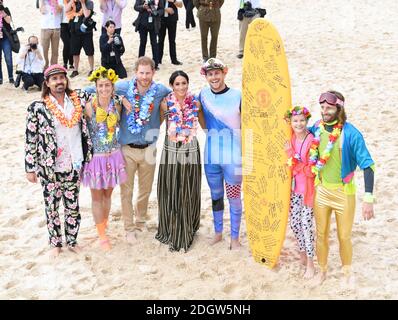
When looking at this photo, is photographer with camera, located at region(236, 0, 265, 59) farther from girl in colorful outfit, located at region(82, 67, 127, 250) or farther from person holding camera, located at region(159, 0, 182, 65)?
girl in colorful outfit, located at region(82, 67, 127, 250)

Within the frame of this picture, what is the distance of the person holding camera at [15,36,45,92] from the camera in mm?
9125

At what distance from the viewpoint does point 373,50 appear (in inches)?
408

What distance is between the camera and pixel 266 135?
434 centimetres

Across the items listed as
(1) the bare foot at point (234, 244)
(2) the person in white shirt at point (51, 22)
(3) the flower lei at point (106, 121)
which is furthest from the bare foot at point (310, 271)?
(2) the person in white shirt at point (51, 22)

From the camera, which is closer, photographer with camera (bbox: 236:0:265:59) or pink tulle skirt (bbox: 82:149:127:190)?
pink tulle skirt (bbox: 82:149:127:190)

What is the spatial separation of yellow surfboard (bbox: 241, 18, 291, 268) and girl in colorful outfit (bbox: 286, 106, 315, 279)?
75 millimetres

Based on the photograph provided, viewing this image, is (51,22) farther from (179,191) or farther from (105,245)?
(179,191)

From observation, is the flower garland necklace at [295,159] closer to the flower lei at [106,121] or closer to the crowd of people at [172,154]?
the crowd of people at [172,154]

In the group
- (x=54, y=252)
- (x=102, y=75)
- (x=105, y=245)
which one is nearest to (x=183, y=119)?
(x=102, y=75)

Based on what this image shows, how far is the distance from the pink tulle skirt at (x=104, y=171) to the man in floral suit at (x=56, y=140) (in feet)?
0.22

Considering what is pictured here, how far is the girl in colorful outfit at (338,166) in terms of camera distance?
12.1 ft

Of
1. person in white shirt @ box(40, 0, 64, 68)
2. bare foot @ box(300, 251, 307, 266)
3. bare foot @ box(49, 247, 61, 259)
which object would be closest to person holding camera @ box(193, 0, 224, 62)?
person in white shirt @ box(40, 0, 64, 68)

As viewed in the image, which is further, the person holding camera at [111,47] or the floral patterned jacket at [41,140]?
the person holding camera at [111,47]
